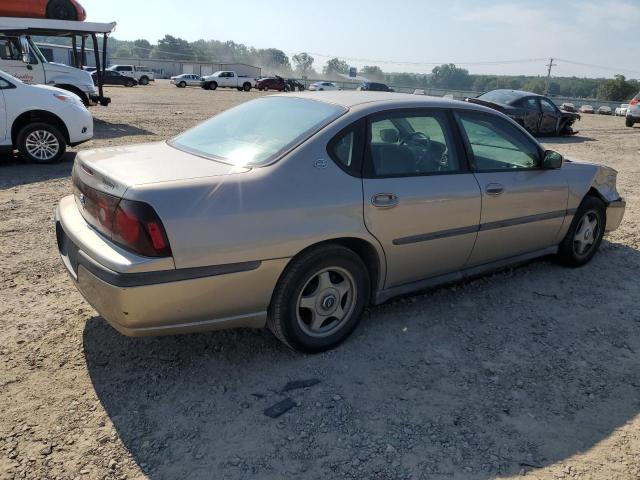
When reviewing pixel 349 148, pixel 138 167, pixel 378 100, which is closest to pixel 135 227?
pixel 138 167

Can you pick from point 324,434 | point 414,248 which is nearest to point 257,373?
point 324,434

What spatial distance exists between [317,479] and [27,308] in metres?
2.51

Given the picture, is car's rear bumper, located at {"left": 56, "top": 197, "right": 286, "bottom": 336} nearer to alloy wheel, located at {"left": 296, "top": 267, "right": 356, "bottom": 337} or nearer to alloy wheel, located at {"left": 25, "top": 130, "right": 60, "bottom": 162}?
alloy wheel, located at {"left": 296, "top": 267, "right": 356, "bottom": 337}

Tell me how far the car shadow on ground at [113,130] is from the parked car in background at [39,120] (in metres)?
3.13

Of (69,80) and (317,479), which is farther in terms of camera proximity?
(69,80)

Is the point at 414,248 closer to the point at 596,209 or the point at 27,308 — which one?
the point at 596,209

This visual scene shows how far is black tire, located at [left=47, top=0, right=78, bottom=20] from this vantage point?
44.9ft

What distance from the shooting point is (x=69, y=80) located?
44.6 ft

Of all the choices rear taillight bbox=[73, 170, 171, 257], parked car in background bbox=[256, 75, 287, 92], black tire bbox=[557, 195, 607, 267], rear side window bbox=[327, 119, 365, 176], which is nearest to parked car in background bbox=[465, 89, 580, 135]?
black tire bbox=[557, 195, 607, 267]

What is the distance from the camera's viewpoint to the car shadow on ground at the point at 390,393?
2439 mm

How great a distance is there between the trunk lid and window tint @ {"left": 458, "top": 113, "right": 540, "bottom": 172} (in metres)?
1.83

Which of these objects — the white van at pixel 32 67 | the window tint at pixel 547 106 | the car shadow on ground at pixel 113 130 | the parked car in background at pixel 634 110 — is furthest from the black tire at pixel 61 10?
the parked car in background at pixel 634 110

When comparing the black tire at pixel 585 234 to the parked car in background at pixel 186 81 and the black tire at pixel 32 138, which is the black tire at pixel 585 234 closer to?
the black tire at pixel 32 138

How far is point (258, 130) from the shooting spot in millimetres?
3393
